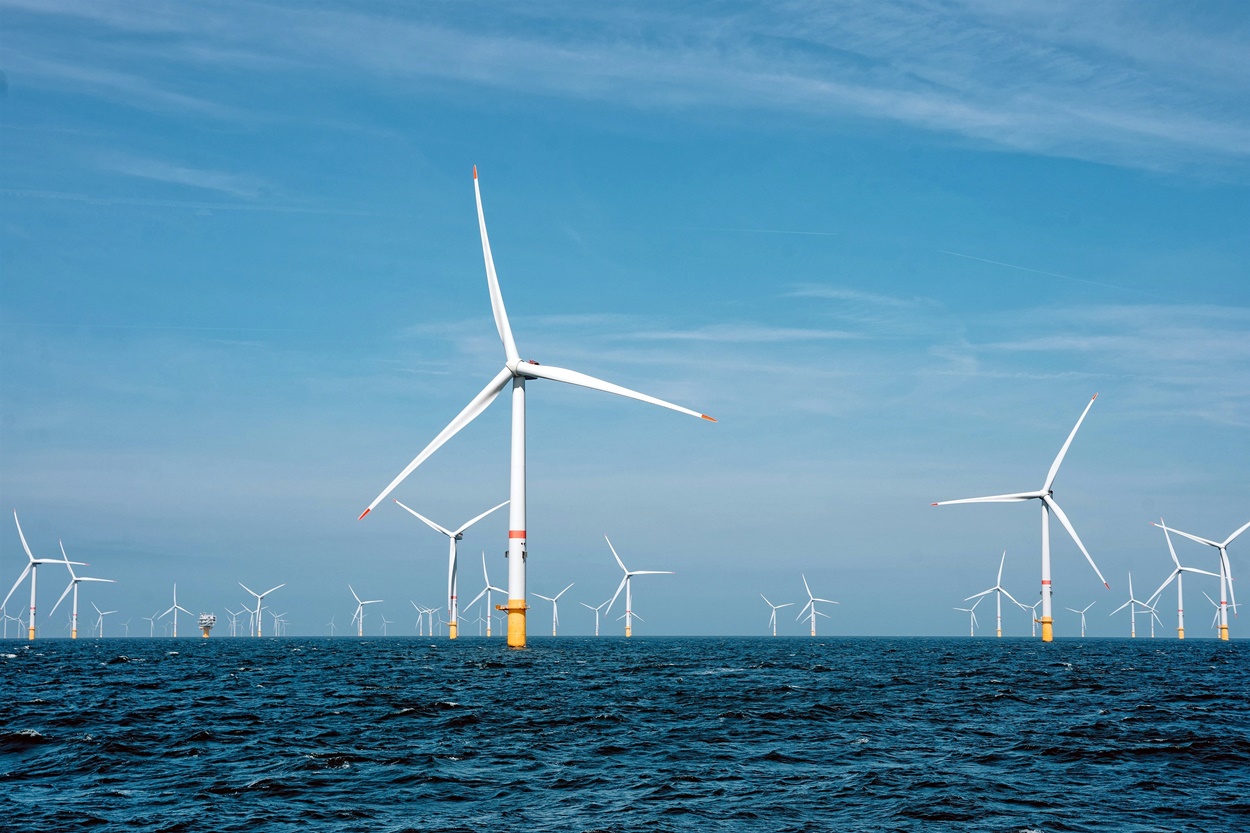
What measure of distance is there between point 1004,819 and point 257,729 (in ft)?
84.6

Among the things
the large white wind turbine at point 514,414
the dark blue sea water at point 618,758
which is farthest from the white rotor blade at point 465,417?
the dark blue sea water at point 618,758

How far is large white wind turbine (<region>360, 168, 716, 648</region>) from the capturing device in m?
69.8

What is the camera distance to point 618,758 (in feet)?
101

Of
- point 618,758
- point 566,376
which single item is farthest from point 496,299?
point 618,758

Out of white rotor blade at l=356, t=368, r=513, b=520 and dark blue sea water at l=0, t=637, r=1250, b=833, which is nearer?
dark blue sea water at l=0, t=637, r=1250, b=833

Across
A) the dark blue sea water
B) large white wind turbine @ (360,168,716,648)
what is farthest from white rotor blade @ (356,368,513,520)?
the dark blue sea water

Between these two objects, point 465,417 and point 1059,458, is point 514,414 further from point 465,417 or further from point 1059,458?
point 1059,458

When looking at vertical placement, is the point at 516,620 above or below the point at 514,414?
below

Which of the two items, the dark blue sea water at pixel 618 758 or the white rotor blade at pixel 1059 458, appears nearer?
the dark blue sea water at pixel 618 758

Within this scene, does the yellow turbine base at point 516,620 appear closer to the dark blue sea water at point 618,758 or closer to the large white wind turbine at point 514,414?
the large white wind turbine at point 514,414

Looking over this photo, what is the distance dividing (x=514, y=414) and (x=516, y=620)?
15.0 metres

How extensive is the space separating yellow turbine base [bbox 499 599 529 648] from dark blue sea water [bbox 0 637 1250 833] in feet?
49.8

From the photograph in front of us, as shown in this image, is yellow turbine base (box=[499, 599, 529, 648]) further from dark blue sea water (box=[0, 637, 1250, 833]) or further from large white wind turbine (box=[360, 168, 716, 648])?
dark blue sea water (box=[0, 637, 1250, 833])

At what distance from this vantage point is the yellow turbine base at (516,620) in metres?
71.1
